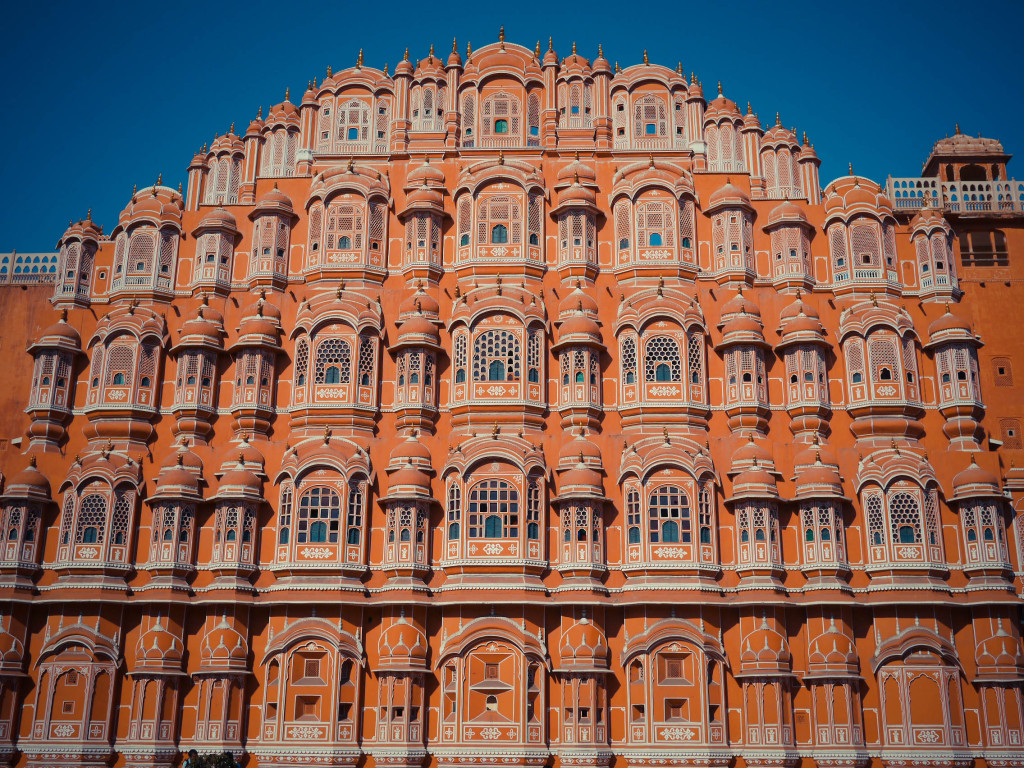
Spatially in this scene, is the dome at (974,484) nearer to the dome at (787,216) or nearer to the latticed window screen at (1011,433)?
the latticed window screen at (1011,433)

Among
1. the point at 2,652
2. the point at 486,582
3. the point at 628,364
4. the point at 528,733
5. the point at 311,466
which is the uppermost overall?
the point at 628,364

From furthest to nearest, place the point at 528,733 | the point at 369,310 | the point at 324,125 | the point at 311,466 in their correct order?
the point at 324,125
the point at 369,310
the point at 311,466
the point at 528,733

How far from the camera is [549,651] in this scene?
35.8 m

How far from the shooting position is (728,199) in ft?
137

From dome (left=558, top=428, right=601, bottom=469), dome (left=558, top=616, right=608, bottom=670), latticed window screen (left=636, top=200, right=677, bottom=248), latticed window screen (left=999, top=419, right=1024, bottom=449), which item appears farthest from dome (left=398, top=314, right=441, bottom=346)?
latticed window screen (left=999, top=419, right=1024, bottom=449)

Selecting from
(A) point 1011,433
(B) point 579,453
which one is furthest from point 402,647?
(A) point 1011,433

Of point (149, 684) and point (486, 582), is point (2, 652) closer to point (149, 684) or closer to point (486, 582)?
point (149, 684)

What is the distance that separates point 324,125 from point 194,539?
18154mm

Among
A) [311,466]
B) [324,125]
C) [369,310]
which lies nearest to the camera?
[311,466]

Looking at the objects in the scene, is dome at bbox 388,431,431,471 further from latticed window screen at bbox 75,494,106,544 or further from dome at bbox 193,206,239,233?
dome at bbox 193,206,239,233

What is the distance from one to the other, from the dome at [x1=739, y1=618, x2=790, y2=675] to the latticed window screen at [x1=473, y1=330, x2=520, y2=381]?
12272 mm

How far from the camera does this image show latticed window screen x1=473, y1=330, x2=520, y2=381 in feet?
129

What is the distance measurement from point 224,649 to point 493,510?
1016 centimetres

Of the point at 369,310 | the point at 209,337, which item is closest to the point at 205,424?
the point at 209,337
